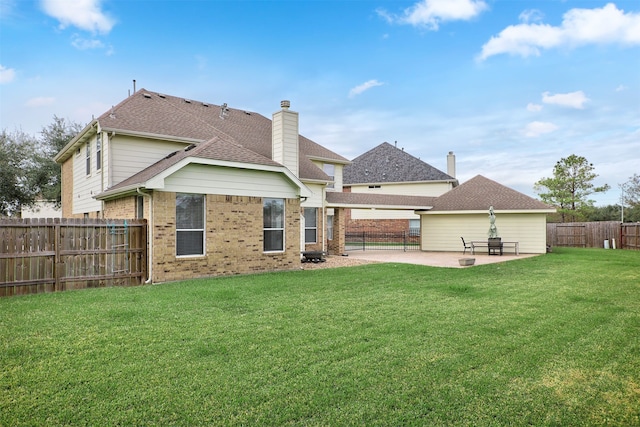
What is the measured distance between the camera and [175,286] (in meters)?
10.1

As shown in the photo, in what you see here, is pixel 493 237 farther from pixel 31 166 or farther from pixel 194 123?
pixel 31 166

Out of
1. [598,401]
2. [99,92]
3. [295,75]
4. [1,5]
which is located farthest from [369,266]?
[99,92]

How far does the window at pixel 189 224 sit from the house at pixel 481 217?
14.9m

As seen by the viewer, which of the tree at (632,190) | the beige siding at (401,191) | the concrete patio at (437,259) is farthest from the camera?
the tree at (632,190)

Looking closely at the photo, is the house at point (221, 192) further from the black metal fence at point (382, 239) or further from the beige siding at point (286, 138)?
the black metal fence at point (382, 239)

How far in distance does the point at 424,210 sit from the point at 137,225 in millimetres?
16387

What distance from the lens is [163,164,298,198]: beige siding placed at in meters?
11.2

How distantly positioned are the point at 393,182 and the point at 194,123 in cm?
2117

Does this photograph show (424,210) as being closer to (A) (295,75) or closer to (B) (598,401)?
(A) (295,75)

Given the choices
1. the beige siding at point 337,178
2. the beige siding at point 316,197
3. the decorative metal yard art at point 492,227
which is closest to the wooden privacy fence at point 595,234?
the decorative metal yard art at point 492,227

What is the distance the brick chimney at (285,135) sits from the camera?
49.7 feet

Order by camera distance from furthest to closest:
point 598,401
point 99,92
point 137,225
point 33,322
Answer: point 99,92, point 137,225, point 33,322, point 598,401

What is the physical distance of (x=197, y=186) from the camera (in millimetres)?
11445

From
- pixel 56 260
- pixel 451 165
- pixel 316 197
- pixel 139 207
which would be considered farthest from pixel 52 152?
pixel 451 165
